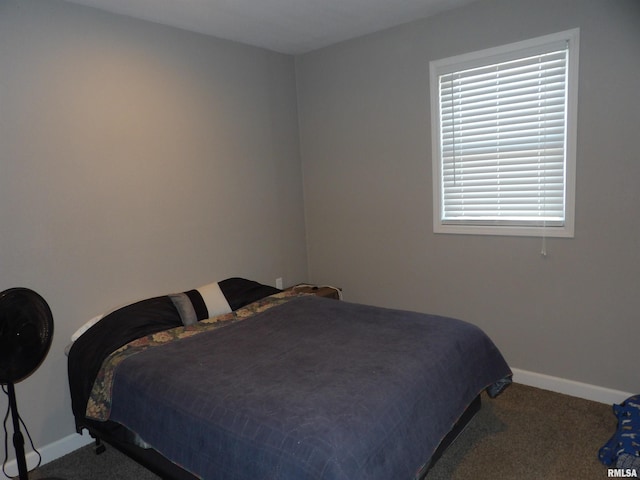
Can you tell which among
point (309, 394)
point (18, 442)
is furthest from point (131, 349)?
point (309, 394)

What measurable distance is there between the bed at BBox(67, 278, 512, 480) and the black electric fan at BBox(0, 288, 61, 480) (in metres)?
0.34

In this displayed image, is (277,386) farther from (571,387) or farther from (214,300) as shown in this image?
(571,387)

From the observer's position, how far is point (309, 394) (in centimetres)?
183

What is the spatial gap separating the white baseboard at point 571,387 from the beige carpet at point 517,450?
6 cm

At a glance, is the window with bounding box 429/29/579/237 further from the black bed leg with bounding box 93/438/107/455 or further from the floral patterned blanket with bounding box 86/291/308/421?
the black bed leg with bounding box 93/438/107/455

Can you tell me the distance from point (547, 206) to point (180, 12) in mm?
2662

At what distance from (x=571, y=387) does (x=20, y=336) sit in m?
3.21

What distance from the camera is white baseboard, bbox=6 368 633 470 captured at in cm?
250

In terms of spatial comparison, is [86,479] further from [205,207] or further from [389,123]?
[389,123]

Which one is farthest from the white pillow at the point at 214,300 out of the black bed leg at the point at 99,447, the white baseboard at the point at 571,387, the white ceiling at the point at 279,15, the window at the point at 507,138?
the white baseboard at the point at 571,387

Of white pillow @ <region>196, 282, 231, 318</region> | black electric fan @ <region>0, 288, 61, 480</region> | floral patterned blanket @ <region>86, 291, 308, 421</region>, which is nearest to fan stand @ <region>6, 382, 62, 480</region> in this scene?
black electric fan @ <region>0, 288, 61, 480</region>

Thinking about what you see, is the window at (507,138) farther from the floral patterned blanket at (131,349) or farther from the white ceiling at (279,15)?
the floral patterned blanket at (131,349)

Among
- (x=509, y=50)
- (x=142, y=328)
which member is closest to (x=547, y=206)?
(x=509, y=50)

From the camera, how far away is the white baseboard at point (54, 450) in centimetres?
240
